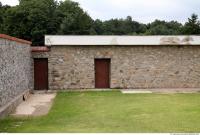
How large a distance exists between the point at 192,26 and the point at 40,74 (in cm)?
3565

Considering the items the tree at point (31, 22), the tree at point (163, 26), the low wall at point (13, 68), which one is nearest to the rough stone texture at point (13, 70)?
the low wall at point (13, 68)

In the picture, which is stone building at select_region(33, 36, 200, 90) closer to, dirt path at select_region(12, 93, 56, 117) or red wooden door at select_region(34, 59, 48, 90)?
red wooden door at select_region(34, 59, 48, 90)

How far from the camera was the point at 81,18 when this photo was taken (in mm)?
62000

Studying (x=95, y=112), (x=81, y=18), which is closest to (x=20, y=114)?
(x=95, y=112)

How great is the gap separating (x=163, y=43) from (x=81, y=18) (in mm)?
36636

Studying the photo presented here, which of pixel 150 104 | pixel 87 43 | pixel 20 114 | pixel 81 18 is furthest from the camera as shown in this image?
pixel 81 18

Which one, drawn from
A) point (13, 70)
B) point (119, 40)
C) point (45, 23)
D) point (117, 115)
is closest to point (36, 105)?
point (13, 70)

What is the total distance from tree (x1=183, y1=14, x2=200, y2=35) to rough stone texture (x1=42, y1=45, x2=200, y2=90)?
3124 centimetres

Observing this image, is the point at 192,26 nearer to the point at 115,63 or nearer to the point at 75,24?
the point at 75,24

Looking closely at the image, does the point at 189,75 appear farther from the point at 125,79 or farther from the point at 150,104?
the point at 150,104

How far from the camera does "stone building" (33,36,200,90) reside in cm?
2570

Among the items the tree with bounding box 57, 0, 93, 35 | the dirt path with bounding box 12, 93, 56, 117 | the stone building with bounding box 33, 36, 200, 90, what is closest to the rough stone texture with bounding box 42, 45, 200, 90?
the stone building with bounding box 33, 36, 200, 90

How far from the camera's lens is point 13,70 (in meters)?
18.3

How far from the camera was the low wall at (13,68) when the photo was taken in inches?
627
